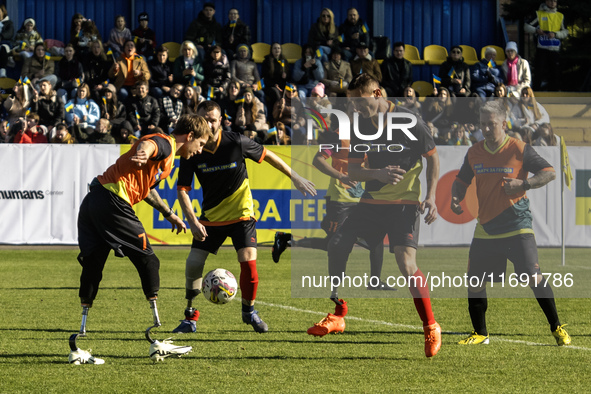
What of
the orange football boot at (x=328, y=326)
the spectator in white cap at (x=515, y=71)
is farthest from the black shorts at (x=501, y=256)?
the spectator in white cap at (x=515, y=71)

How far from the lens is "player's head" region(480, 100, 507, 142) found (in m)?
8.47

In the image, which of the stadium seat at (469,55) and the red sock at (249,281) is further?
the stadium seat at (469,55)

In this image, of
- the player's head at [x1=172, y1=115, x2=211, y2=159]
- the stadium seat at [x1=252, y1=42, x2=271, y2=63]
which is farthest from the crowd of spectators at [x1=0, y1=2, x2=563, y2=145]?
the player's head at [x1=172, y1=115, x2=211, y2=159]

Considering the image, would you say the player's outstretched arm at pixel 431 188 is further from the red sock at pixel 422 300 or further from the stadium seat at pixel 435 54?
the stadium seat at pixel 435 54

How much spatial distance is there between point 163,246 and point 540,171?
11543 mm

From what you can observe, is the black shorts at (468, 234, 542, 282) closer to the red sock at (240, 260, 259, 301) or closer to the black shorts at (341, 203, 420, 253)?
the black shorts at (341, 203, 420, 253)

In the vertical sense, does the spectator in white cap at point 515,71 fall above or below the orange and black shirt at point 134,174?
above

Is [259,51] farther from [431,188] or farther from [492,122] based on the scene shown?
[431,188]

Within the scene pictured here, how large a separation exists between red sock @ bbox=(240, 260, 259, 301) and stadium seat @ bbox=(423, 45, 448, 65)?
58.6ft

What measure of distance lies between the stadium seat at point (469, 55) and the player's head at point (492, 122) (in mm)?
17808

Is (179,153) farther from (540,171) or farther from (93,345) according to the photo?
(540,171)

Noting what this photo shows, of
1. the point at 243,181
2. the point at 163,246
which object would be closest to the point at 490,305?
the point at 243,181

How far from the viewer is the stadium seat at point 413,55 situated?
84.3ft

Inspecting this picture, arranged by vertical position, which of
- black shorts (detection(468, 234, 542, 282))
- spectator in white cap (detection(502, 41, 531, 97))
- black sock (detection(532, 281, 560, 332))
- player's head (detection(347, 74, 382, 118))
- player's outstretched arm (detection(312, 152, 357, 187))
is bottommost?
black sock (detection(532, 281, 560, 332))
